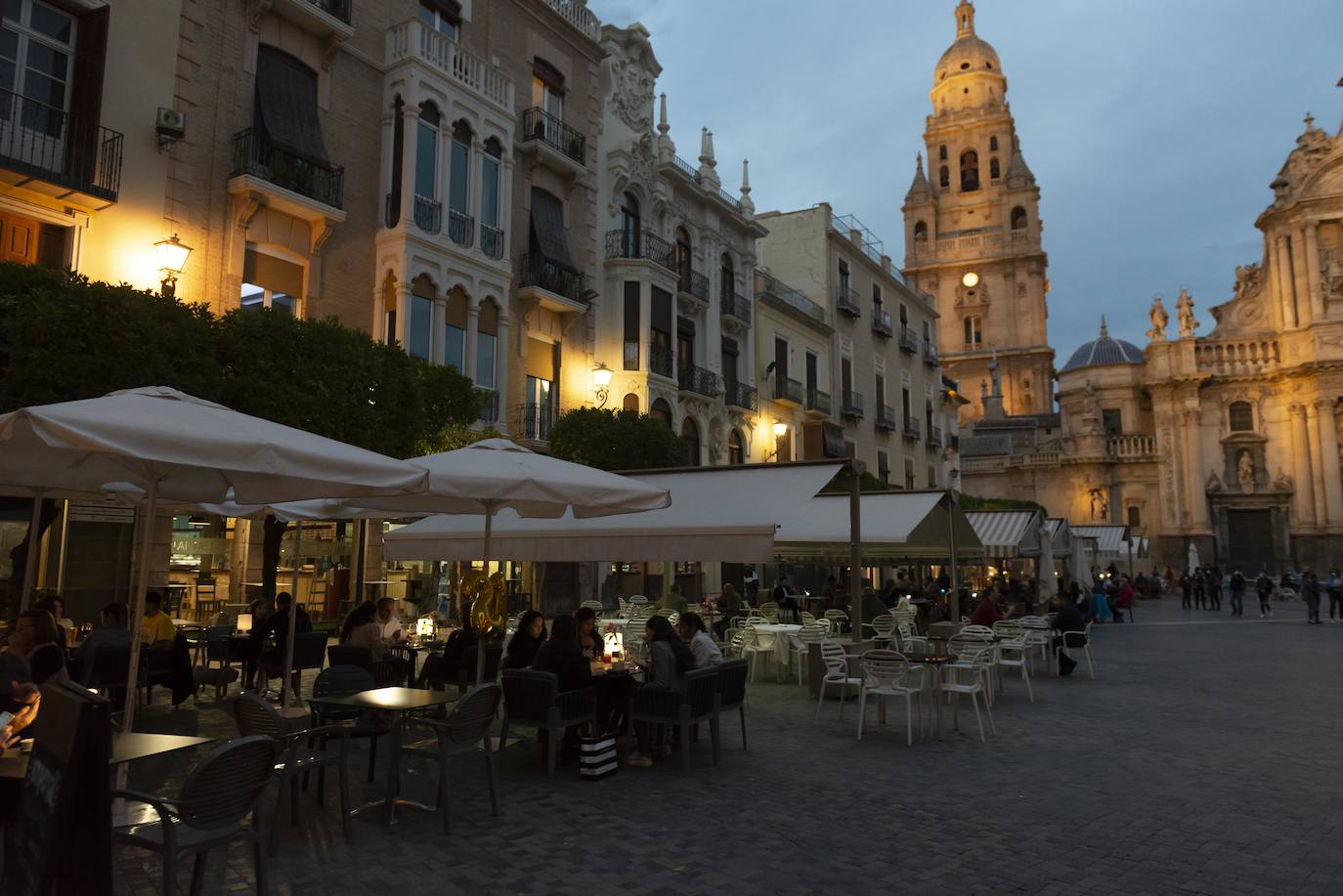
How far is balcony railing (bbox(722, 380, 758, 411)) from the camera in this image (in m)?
29.9

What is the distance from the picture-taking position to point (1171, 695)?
12.5m

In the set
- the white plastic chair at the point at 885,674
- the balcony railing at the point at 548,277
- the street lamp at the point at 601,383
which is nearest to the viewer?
the white plastic chair at the point at 885,674

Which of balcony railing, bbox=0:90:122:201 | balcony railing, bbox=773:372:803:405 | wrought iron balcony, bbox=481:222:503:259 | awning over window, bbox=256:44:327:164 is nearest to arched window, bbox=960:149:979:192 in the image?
balcony railing, bbox=773:372:803:405

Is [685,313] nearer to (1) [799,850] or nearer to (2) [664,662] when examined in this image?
(2) [664,662]

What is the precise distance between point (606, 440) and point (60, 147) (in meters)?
11.3

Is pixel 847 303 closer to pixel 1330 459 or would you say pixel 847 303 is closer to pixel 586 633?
pixel 1330 459

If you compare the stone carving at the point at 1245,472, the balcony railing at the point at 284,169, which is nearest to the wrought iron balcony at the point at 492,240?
the balcony railing at the point at 284,169

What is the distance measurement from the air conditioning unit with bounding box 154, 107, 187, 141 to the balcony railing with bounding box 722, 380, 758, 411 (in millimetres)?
18446

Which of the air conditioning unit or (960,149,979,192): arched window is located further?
(960,149,979,192): arched window

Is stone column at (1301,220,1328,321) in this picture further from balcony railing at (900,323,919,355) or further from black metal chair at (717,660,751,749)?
black metal chair at (717,660,751,749)

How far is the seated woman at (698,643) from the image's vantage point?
28.6 feet

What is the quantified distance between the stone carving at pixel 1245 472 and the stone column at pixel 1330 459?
3256mm

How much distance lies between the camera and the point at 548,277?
72.3ft

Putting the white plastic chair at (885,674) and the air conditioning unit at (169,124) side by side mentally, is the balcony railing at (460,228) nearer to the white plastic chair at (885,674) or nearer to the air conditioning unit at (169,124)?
the air conditioning unit at (169,124)
